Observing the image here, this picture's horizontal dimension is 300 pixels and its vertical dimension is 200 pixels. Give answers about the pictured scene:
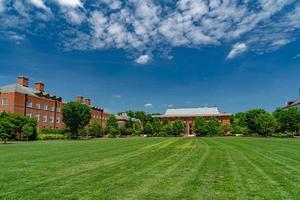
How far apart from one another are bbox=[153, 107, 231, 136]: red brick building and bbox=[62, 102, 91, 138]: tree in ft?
204

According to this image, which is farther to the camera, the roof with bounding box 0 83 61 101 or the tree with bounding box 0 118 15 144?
the roof with bounding box 0 83 61 101

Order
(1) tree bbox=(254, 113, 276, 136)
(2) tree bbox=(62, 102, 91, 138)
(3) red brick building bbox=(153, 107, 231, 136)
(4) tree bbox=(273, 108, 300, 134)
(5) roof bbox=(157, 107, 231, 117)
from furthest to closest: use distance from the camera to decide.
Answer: (5) roof bbox=(157, 107, 231, 117) < (3) red brick building bbox=(153, 107, 231, 136) < (1) tree bbox=(254, 113, 276, 136) < (4) tree bbox=(273, 108, 300, 134) < (2) tree bbox=(62, 102, 91, 138)

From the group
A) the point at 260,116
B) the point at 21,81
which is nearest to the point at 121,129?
the point at 21,81

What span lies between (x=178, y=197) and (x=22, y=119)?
44059 mm

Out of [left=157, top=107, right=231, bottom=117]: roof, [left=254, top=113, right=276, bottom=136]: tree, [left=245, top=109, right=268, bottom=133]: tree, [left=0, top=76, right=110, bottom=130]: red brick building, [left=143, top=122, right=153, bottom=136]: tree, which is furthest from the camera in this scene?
[left=157, top=107, right=231, bottom=117]: roof

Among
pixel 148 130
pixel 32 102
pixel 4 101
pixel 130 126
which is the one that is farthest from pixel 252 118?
pixel 4 101

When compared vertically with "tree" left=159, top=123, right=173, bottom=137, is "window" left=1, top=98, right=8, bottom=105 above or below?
above

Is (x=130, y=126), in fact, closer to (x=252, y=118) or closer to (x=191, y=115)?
(x=191, y=115)

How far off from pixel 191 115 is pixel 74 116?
2789 inches

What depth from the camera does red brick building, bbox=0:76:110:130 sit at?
2280 inches

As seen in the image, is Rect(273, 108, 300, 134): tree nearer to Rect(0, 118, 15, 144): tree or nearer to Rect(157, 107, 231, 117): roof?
Rect(157, 107, 231, 117): roof

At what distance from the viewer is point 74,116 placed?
61844mm

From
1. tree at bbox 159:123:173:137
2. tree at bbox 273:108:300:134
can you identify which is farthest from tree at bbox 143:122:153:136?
tree at bbox 273:108:300:134

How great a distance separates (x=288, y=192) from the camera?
22.8 feet
